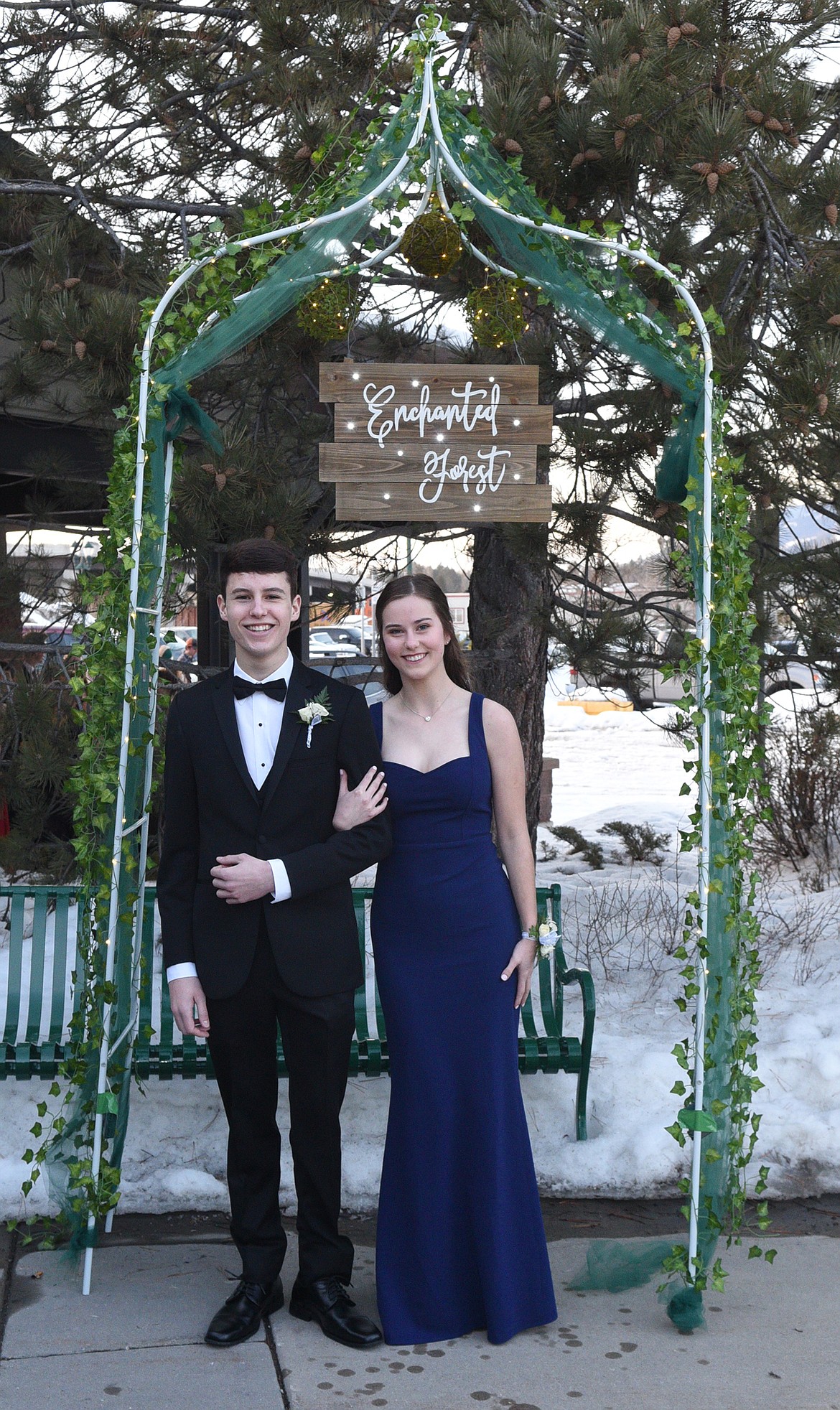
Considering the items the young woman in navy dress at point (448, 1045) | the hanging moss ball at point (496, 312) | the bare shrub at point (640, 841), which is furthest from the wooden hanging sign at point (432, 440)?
the bare shrub at point (640, 841)

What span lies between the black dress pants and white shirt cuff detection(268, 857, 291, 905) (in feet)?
0.42

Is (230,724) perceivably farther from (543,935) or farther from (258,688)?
(543,935)

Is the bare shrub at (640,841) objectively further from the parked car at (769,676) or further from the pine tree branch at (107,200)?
the pine tree branch at (107,200)

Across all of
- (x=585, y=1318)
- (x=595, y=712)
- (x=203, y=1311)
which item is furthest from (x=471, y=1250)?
(x=595, y=712)

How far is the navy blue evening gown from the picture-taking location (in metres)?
3.05

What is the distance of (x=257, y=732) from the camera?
9.92 ft

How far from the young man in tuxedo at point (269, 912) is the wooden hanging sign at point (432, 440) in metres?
0.61

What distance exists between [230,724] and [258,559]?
0.41 metres

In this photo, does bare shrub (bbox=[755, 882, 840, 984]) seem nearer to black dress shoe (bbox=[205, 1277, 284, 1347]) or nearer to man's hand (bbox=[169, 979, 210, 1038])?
black dress shoe (bbox=[205, 1277, 284, 1347])

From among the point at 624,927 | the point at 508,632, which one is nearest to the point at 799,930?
the point at 624,927

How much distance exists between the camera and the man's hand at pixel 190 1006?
2.99 metres

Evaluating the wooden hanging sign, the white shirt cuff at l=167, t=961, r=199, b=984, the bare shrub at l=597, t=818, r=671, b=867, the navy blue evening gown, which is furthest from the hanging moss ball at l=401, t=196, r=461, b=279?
the bare shrub at l=597, t=818, r=671, b=867

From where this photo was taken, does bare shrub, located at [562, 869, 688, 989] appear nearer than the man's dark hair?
No

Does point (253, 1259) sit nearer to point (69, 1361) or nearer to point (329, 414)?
point (69, 1361)
